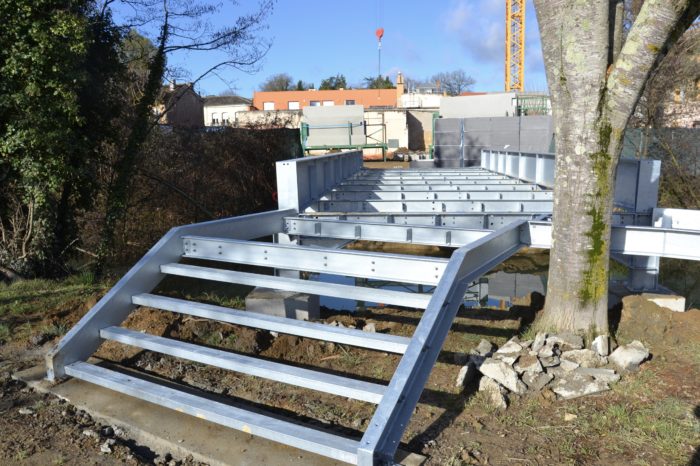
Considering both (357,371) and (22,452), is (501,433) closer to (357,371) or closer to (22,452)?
(357,371)

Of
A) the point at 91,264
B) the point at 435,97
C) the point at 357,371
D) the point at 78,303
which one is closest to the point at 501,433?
the point at 357,371

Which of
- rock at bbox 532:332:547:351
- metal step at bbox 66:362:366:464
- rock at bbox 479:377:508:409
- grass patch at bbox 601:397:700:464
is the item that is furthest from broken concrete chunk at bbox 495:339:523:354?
metal step at bbox 66:362:366:464

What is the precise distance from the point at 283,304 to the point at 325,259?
146 centimetres

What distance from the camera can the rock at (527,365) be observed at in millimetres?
4086

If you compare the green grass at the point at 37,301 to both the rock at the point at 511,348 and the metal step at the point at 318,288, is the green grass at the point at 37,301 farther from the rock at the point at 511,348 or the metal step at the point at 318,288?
the rock at the point at 511,348

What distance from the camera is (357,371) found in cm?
473

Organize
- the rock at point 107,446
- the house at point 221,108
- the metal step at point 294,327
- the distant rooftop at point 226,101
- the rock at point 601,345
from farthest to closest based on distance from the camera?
the distant rooftop at point 226,101, the house at point 221,108, the rock at point 601,345, the metal step at point 294,327, the rock at point 107,446

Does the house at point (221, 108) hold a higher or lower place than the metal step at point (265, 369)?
higher

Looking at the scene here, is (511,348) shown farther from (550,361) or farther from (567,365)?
(567,365)

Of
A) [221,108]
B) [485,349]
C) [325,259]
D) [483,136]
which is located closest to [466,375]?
[485,349]

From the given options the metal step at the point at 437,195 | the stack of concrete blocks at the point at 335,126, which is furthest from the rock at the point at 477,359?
the stack of concrete blocks at the point at 335,126

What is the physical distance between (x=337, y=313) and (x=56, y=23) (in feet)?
17.1

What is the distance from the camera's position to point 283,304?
577cm

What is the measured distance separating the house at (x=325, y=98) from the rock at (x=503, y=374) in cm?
6140
